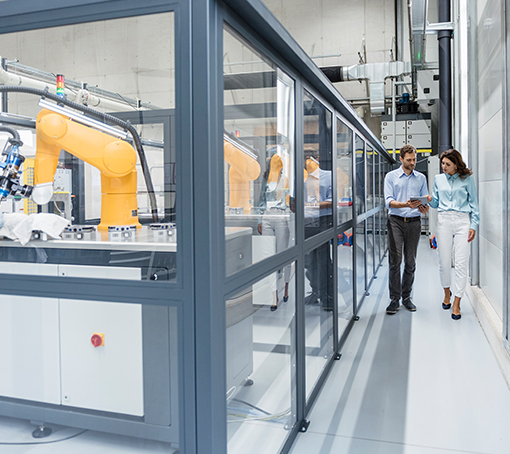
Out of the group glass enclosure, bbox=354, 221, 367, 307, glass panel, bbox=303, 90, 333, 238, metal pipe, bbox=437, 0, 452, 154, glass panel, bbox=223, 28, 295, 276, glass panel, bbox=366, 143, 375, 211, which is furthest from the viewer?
metal pipe, bbox=437, 0, 452, 154

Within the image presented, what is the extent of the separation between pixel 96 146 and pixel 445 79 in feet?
22.5

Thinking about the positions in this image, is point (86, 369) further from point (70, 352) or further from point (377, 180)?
point (377, 180)

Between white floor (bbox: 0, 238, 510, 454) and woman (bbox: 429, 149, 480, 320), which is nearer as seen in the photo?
white floor (bbox: 0, 238, 510, 454)

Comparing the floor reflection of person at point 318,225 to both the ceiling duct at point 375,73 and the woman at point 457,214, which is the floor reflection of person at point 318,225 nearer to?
the woman at point 457,214

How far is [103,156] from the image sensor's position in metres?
1.66

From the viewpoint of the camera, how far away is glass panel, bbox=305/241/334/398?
261cm

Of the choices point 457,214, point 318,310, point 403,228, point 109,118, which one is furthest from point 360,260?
point 109,118

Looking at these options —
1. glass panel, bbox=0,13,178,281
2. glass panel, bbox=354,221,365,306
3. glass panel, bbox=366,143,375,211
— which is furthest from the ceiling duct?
glass panel, bbox=0,13,178,281

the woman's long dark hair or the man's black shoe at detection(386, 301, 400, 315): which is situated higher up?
the woman's long dark hair

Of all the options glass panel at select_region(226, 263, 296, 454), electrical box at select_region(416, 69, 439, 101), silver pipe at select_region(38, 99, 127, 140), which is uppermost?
electrical box at select_region(416, 69, 439, 101)

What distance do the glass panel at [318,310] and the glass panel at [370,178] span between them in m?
2.51

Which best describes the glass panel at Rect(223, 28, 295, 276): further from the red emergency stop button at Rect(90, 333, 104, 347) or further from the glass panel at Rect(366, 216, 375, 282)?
the glass panel at Rect(366, 216, 375, 282)

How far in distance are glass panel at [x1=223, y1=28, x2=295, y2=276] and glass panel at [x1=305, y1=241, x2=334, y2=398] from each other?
583mm

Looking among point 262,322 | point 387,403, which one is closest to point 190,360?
point 262,322
